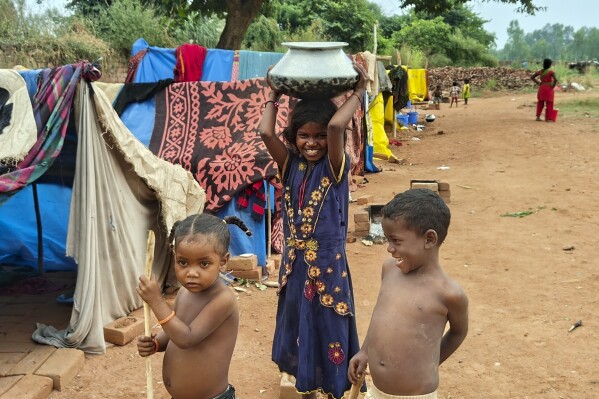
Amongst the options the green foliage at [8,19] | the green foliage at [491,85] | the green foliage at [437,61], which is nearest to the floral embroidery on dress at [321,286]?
the green foliage at [8,19]

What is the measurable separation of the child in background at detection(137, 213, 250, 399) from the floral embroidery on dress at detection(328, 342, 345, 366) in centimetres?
65

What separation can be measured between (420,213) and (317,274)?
882 millimetres

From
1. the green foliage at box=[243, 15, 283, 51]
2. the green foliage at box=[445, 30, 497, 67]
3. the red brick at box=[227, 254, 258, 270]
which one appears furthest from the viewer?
the green foliage at box=[445, 30, 497, 67]

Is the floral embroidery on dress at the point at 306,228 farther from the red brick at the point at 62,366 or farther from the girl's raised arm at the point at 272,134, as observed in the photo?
the red brick at the point at 62,366

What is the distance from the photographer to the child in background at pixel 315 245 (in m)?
2.88

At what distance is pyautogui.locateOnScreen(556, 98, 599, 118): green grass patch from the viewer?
1734 cm

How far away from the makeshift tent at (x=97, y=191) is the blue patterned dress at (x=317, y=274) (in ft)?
5.60

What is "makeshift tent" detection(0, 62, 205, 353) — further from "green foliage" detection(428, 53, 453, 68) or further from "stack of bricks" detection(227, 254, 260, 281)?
"green foliage" detection(428, 53, 453, 68)

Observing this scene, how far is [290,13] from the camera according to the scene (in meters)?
29.5

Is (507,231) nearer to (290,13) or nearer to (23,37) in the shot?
(23,37)

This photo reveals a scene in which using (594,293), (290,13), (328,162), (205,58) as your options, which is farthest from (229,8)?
(290,13)

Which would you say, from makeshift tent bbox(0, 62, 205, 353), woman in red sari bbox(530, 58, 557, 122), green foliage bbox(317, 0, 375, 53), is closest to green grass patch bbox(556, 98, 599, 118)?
woman in red sari bbox(530, 58, 557, 122)

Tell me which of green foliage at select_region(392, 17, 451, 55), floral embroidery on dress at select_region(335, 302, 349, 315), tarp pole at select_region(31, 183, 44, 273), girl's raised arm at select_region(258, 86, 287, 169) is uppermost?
green foliage at select_region(392, 17, 451, 55)

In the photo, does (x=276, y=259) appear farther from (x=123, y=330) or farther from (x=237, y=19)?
(x=237, y=19)
